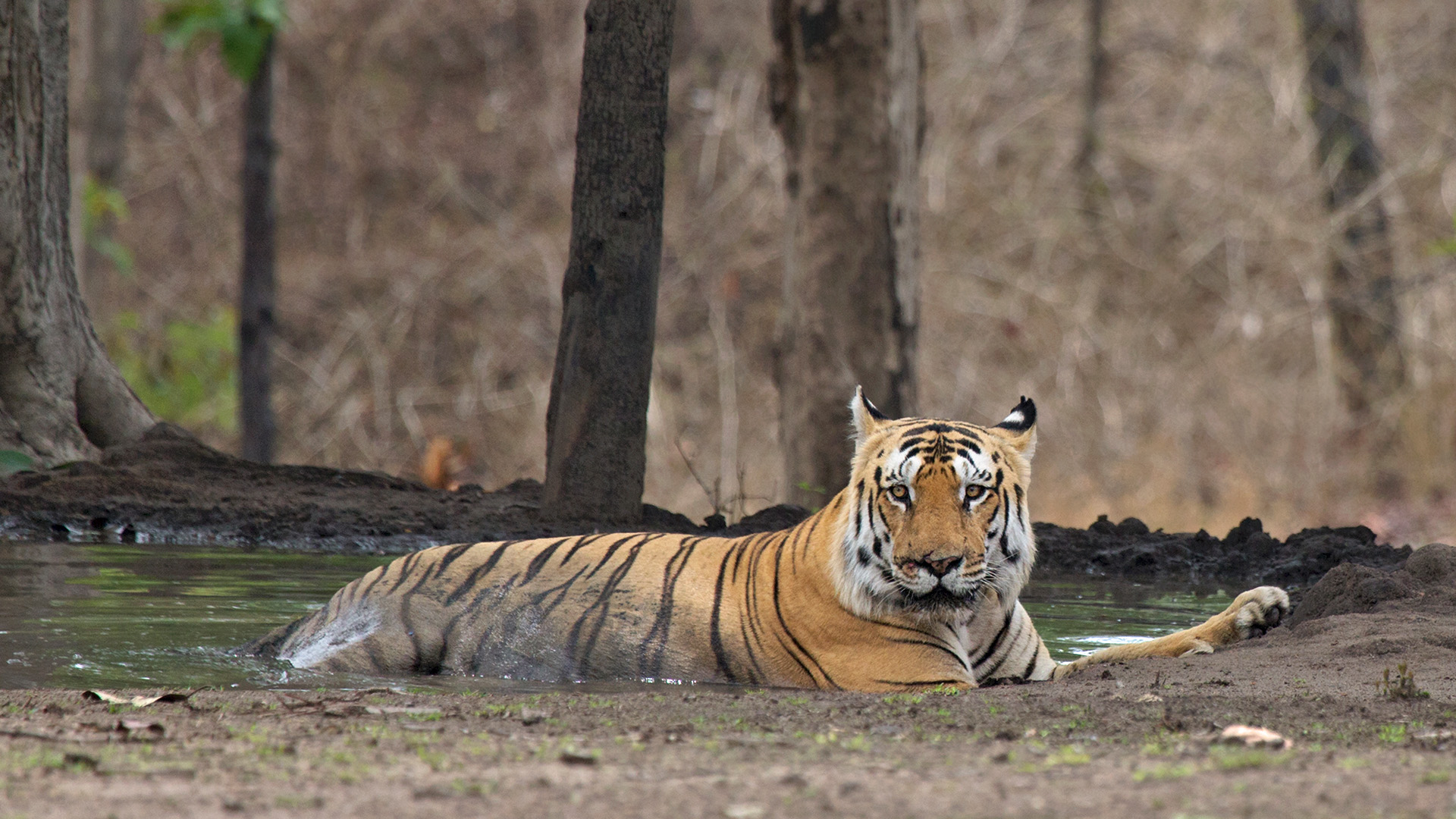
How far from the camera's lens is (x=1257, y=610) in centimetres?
569

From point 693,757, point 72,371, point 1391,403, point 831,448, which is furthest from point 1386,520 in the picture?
point 693,757

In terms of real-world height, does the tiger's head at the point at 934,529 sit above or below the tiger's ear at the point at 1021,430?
below

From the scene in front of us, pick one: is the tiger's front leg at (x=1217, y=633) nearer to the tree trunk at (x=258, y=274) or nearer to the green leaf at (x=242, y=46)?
the green leaf at (x=242, y=46)

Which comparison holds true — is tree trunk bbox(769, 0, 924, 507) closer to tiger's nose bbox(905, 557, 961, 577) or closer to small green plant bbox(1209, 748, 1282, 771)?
tiger's nose bbox(905, 557, 961, 577)

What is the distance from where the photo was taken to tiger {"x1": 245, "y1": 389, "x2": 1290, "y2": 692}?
4.93 metres

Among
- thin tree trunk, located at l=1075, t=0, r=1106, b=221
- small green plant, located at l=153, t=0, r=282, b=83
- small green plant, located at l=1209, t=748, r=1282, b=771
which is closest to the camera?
small green plant, located at l=1209, t=748, r=1282, b=771

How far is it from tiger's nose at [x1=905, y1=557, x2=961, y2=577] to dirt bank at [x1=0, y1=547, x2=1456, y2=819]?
0.43 meters

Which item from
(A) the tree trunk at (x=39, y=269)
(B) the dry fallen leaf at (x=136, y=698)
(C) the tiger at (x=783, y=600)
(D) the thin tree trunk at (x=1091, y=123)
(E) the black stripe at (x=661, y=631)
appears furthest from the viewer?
(D) the thin tree trunk at (x=1091, y=123)

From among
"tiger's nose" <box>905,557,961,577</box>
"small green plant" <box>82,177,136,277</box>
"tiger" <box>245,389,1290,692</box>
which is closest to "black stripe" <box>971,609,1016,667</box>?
"tiger" <box>245,389,1290,692</box>

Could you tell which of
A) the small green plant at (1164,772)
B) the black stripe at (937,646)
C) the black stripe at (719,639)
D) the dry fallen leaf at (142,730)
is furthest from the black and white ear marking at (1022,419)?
the dry fallen leaf at (142,730)

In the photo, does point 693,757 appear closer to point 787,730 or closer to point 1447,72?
point 787,730

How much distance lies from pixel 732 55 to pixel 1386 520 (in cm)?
998

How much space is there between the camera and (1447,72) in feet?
60.0

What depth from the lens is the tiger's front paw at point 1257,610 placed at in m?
5.68
